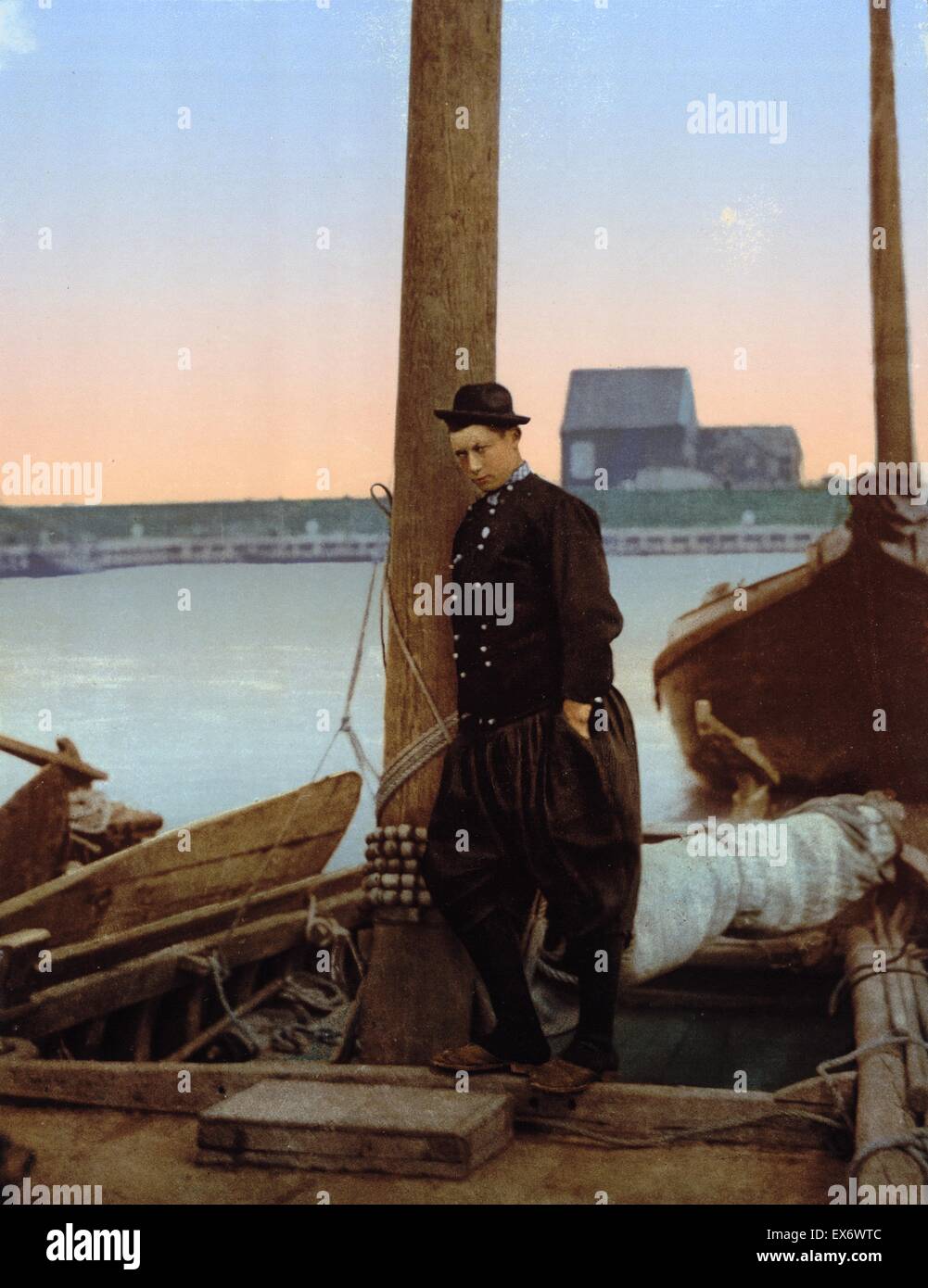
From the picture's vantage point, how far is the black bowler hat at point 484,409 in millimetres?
5625

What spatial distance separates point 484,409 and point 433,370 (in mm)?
376

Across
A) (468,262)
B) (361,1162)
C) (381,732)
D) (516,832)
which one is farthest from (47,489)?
(361,1162)

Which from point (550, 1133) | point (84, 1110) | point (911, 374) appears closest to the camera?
point (550, 1133)

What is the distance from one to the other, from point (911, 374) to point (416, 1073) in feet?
9.72

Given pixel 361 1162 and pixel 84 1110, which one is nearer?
pixel 361 1162

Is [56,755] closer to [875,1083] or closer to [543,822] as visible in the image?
[543,822]

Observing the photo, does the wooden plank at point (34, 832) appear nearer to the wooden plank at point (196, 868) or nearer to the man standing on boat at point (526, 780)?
the wooden plank at point (196, 868)

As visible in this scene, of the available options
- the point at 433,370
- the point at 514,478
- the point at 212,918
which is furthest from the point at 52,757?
the point at 514,478

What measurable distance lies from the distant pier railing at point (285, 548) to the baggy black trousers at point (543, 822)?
4.13 ft

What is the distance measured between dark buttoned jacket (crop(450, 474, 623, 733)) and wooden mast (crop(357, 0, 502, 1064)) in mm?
261

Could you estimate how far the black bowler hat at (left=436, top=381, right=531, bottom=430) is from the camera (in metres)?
5.62

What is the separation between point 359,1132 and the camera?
5293 mm

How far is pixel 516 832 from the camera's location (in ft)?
18.6
